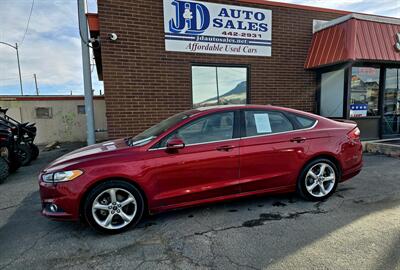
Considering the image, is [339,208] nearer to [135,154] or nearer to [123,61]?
[135,154]

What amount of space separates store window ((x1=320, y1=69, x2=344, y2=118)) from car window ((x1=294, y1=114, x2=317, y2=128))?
4971mm

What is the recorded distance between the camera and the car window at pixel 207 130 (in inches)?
133

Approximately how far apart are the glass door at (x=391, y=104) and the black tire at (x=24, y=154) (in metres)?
11.1

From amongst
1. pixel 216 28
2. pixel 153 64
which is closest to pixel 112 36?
pixel 153 64

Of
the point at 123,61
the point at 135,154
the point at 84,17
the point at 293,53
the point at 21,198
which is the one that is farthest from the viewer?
the point at 293,53

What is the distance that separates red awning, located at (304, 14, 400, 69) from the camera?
22.9ft

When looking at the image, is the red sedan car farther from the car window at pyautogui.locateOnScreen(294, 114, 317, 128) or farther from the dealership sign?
the dealership sign

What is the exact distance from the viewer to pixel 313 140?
3.86 metres

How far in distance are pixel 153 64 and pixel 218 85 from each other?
81.4 inches

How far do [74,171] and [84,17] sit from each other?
4738 millimetres

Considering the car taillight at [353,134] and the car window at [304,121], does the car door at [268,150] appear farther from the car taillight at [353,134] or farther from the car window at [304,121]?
the car taillight at [353,134]

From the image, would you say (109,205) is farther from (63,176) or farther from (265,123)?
(265,123)

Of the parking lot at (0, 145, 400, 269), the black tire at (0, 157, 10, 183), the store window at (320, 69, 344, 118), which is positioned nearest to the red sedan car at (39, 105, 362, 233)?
the parking lot at (0, 145, 400, 269)

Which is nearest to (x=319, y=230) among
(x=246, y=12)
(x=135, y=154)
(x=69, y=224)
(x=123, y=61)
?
(x=135, y=154)
